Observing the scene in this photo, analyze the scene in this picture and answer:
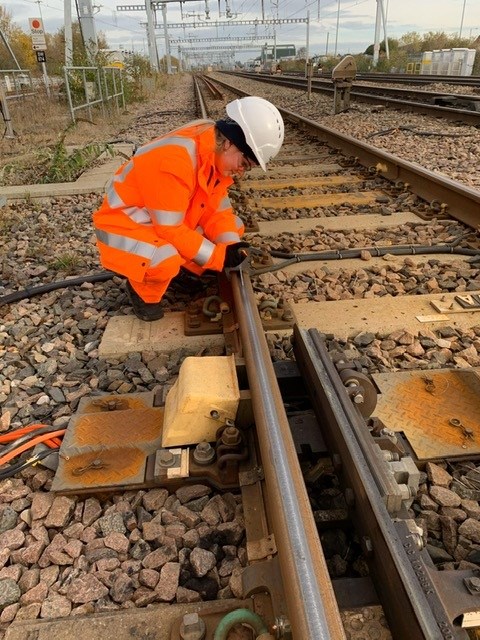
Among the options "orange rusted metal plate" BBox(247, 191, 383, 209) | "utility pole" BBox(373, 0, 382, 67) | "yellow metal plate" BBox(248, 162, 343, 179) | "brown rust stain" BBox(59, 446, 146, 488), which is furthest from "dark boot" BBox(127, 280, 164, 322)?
"utility pole" BBox(373, 0, 382, 67)

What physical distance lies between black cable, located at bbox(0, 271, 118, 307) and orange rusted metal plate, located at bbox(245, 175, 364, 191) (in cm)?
310

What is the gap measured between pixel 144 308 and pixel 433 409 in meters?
1.80

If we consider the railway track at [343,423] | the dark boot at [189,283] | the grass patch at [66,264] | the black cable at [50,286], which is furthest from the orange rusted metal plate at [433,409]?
the grass patch at [66,264]

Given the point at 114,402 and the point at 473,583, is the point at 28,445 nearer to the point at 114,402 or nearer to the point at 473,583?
the point at 114,402

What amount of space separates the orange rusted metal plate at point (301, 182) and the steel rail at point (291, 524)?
4622 mm

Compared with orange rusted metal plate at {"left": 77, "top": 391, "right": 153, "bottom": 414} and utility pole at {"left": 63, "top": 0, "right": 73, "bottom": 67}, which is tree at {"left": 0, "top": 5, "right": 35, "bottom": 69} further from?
orange rusted metal plate at {"left": 77, "top": 391, "right": 153, "bottom": 414}

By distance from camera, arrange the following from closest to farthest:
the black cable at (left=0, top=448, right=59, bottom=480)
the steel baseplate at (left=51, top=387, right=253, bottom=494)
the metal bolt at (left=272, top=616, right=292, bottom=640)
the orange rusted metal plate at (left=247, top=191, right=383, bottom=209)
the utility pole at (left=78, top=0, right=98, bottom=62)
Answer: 1. the metal bolt at (left=272, top=616, right=292, bottom=640)
2. the steel baseplate at (left=51, top=387, right=253, bottom=494)
3. the black cable at (left=0, top=448, right=59, bottom=480)
4. the orange rusted metal plate at (left=247, top=191, right=383, bottom=209)
5. the utility pole at (left=78, top=0, right=98, bottom=62)

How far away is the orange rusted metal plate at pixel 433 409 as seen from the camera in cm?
227

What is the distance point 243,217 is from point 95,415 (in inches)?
125

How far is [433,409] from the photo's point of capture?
2.46m

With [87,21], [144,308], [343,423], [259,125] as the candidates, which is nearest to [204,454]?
[343,423]

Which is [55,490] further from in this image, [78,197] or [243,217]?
[78,197]

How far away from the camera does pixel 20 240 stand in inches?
203

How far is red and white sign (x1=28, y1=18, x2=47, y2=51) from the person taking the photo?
1477 cm
